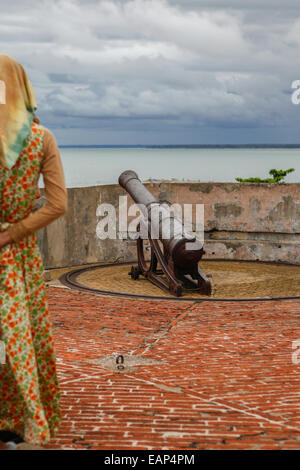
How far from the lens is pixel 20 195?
3.64m

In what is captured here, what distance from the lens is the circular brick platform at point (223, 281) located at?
31.7 feet

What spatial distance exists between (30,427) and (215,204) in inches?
401

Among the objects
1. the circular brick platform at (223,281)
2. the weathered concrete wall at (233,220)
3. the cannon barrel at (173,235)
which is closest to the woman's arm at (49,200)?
the circular brick platform at (223,281)

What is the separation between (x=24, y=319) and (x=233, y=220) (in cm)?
1015

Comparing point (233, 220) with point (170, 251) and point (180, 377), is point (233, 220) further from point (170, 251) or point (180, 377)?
point (180, 377)

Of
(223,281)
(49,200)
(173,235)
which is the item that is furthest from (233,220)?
(49,200)

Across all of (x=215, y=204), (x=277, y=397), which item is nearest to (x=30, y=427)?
(x=277, y=397)

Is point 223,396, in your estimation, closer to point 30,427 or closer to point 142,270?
point 30,427

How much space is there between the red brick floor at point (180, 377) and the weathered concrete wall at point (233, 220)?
445 cm

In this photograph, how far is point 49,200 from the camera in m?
3.59

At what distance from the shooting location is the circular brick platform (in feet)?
31.7

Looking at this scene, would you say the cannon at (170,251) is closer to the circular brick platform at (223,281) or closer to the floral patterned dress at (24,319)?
the circular brick platform at (223,281)

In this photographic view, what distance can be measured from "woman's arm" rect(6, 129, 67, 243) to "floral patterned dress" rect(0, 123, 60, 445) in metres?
0.05
